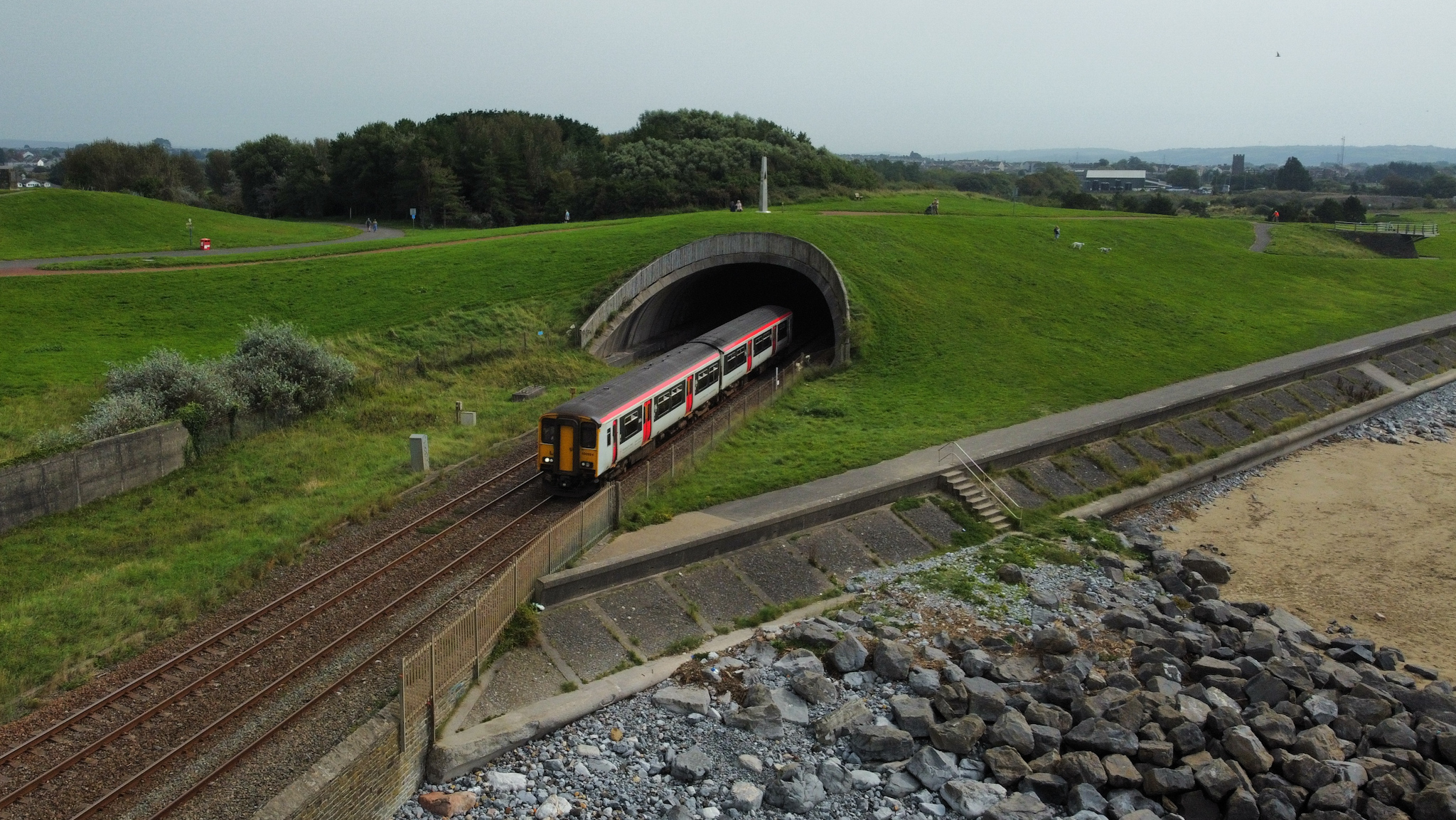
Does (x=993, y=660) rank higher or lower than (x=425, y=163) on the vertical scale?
lower

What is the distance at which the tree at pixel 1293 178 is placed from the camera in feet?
537

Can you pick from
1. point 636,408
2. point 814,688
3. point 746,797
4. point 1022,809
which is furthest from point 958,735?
point 636,408

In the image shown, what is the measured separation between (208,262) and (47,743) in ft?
113

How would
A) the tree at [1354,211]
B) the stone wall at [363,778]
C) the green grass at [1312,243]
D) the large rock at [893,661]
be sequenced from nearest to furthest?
1. the stone wall at [363,778]
2. the large rock at [893,661]
3. the green grass at [1312,243]
4. the tree at [1354,211]

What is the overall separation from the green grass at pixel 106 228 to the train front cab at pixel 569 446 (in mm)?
34059

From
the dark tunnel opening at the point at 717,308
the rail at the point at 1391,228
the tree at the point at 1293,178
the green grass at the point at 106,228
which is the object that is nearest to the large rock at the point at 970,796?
the dark tunnel opening at the point at 717,308

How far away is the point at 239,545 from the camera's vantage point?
20.7 meters

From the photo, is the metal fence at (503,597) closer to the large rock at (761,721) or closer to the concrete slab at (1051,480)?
the large rock at (761,721)

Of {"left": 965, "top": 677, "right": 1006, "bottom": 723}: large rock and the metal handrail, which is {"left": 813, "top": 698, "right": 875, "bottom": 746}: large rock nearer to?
{"left": 965, "top": 677, "right": 1006, "bottom": 723}: large rock

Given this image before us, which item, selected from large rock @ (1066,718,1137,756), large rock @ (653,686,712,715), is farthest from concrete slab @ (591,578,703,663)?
large rock @ (1066,718,1137,756)

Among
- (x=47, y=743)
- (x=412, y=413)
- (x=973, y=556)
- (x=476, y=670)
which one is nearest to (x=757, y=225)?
(x=412, y=413)

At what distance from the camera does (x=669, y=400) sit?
2788cm

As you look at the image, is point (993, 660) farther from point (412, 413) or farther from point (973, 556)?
point (412, 413)

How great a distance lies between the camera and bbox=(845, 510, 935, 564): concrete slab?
74.3ft
